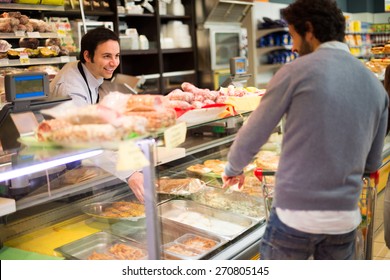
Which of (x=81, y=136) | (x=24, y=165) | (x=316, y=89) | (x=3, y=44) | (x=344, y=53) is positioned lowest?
(x=24, y=165)

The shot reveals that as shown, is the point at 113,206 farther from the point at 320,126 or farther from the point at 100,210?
the point at 320,126

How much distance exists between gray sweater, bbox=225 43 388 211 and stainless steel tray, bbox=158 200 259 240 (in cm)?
90

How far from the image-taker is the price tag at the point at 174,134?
1.79m

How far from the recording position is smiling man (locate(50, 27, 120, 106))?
3.22m

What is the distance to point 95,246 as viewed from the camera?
2363 millimetres

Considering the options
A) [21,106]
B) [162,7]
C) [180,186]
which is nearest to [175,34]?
[162,7]

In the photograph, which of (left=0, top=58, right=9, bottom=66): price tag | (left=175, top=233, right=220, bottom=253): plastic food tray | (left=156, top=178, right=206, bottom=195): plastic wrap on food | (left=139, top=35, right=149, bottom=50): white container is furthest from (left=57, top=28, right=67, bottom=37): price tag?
(left=175, top=233, right=220, bottom=253): plastic food tray

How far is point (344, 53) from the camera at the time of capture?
170cm

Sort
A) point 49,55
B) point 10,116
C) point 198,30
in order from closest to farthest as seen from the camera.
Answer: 1. point 10,116
2. point 49,55
3. point 198,30

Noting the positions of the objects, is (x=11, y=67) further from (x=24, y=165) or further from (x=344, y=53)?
(x=344, y=53)

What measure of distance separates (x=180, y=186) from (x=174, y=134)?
120 centimetres

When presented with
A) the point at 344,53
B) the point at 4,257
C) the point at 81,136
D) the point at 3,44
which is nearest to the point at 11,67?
the point at 3,44
